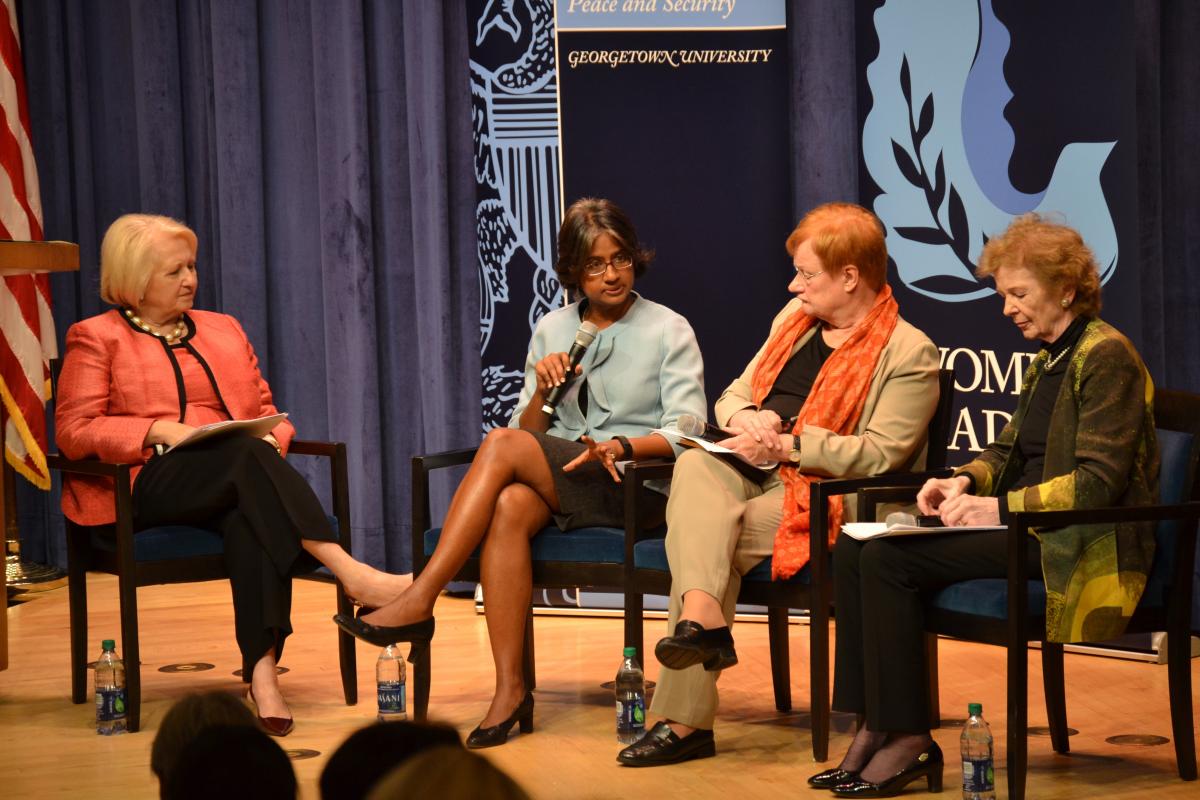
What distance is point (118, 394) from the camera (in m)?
4.21

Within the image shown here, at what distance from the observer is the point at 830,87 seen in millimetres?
5062

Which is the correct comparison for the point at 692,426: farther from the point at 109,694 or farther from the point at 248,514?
the point at 109,694

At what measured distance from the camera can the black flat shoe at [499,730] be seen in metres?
3.73

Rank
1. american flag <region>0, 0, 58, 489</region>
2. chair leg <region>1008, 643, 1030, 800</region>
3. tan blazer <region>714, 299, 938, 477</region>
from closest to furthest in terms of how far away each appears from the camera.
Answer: chair leg <region>1008, 643, 1030, 800</region> → tan blazer <region>714, 299, 938, 477</region> → american flag <region>0, 0, 58, 489</region>

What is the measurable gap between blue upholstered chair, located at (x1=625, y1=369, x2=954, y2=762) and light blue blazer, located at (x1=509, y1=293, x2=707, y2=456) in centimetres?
41

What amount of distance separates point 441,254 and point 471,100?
0.57 m

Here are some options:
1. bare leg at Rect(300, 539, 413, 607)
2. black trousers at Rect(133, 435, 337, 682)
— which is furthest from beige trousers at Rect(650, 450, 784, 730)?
black trousers at Rect(133, 435, 337, 682)

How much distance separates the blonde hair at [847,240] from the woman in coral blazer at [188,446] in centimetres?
130

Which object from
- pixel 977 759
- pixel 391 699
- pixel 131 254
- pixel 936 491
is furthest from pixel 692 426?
pixel 131 254

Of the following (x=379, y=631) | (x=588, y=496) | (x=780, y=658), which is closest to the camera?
(x=379, y=631)

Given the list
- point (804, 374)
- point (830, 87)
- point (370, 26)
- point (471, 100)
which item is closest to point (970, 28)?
point (830, 87)

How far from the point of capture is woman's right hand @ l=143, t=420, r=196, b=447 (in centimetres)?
409

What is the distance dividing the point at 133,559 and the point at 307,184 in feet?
8.28

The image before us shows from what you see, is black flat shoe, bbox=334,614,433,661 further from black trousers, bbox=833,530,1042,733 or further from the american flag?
the american flag
